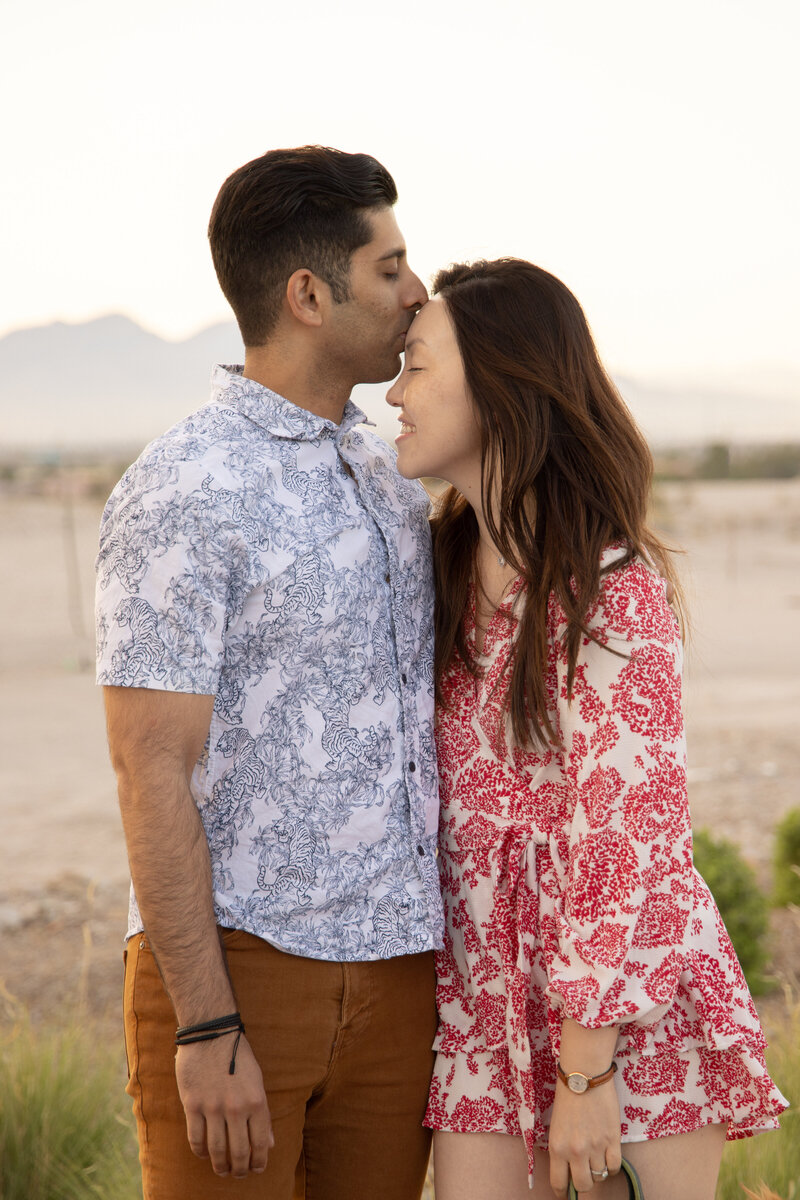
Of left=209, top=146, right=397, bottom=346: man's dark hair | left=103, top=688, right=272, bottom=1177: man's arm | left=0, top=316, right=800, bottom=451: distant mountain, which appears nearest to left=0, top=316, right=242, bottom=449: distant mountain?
left=0, top=316, right=800, bottom=451: distant mountain

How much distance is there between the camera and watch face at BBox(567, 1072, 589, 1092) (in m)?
2.05

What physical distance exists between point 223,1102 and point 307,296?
1.48 metres

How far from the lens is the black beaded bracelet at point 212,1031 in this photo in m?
1.97

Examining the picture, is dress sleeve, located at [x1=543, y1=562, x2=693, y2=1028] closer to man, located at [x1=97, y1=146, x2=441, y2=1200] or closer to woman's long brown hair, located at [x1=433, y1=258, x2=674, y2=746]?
woman's long brown hair, located at [x1=433, y1=258, x2=674, y2=746]

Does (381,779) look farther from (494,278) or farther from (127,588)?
(494,278)

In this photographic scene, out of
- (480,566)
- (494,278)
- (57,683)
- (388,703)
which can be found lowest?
(57,683)

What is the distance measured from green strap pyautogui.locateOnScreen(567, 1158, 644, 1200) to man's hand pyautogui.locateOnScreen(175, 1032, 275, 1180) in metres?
0.55

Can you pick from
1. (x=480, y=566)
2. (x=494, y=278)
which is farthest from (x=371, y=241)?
(x=480, y=566)

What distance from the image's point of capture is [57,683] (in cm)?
1522

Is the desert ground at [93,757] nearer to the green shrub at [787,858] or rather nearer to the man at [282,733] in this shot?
the green shrub at [787,858]

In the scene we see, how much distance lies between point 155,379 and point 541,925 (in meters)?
135

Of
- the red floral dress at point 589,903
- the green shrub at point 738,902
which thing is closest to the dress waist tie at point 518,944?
the red floral dress at point 589,903

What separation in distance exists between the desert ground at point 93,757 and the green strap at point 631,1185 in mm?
1137

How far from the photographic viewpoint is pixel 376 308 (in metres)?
2.36
